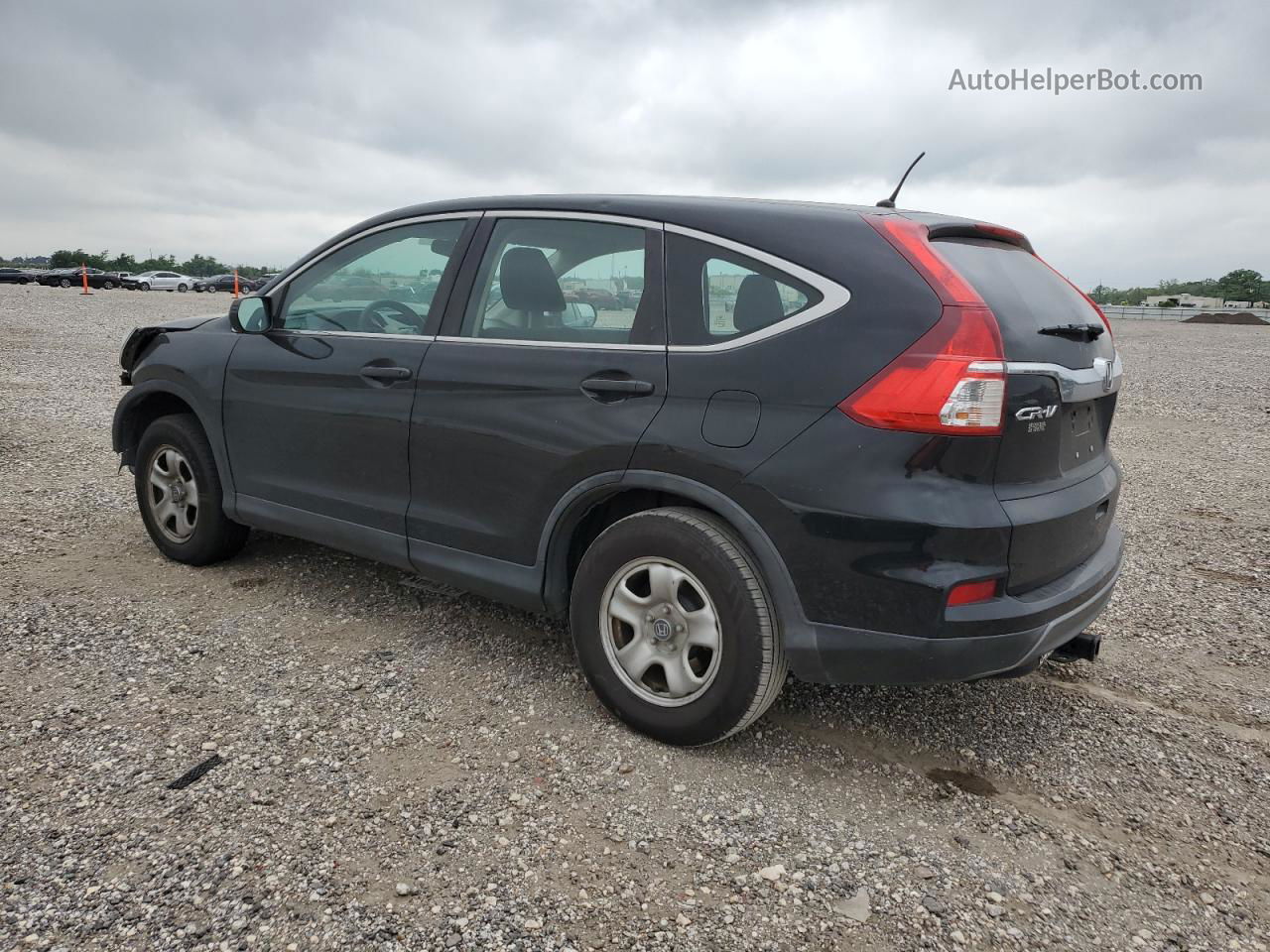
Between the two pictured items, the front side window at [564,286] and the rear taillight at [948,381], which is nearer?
the rear taillight at [948,381]

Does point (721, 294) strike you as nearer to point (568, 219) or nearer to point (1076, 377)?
point (568, 219)

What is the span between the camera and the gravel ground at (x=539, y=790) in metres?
2.32

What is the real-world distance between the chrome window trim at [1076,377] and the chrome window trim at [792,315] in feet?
1.73

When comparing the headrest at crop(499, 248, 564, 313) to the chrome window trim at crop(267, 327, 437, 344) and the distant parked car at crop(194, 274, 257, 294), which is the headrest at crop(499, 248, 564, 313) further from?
the distant parked car at crop(194, 274, 257, 294)

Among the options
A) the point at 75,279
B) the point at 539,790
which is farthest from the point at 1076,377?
the point at 75,279

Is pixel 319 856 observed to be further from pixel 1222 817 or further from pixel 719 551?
pixel 1222 817

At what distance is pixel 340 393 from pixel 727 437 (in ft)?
6.06

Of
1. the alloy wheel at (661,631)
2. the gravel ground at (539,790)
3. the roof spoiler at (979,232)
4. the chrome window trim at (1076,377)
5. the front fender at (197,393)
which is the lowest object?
the gravel ground at (539,790)

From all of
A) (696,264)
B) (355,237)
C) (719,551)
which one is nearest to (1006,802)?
(719,551)

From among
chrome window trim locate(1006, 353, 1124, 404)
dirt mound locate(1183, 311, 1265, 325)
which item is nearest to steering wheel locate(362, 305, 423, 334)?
chrome window trim locate(1006, 353, 1124, 404)

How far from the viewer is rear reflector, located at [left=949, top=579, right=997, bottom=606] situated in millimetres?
2574

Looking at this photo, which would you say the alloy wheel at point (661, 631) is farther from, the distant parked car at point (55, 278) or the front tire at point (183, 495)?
the distant parked car at point (55, 278)

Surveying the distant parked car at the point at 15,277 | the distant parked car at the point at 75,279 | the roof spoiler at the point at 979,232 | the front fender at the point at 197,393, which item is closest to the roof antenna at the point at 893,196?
the roof spoiler at the point at 979,232

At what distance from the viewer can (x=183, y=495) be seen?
463cm
